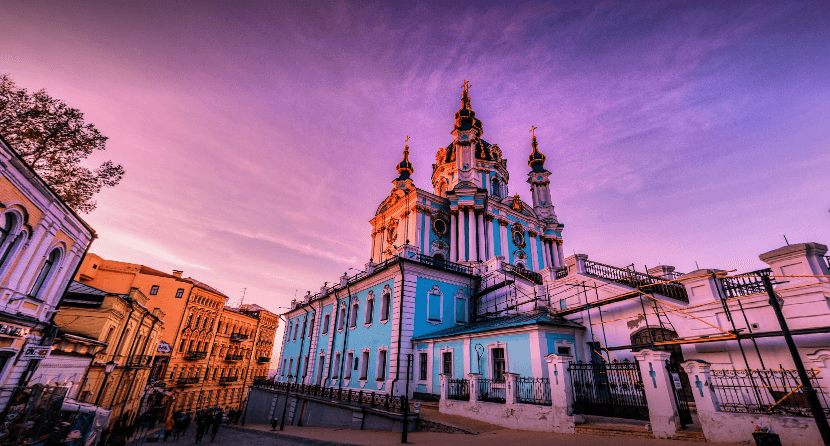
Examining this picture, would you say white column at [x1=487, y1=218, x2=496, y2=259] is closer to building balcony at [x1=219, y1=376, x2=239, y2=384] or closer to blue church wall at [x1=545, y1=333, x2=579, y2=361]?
blue church wall at [x1=545, y1=333, x2=579, y2=361]

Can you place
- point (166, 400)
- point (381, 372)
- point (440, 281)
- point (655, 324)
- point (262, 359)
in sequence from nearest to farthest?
point (655, 324) → point (381, 372) → point (440, 281) → point (166, 400) → point (262, 359)

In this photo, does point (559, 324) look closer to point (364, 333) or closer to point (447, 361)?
point (447, 361)

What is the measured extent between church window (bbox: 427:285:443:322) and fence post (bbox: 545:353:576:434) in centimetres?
1153

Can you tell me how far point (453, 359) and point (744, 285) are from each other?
39.9 ft

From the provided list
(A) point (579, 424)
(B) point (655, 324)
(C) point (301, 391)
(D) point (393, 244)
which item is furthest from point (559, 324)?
(D) point (393, 244)

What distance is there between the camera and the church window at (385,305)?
902 inches

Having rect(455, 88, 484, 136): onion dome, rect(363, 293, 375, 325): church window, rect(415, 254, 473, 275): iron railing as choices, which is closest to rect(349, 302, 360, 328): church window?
rect(363, 293, 375, 325): church window

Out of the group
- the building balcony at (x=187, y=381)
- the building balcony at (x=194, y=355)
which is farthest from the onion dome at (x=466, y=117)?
the building balcony at (x=187, y=381)

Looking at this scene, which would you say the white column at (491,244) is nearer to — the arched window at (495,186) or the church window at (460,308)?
the arched window at (495,186)

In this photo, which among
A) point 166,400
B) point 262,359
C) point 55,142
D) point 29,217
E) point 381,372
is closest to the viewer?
point 29,217

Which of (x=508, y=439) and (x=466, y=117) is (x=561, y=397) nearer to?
(x=508, y=439)

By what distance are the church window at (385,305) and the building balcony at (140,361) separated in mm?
20645

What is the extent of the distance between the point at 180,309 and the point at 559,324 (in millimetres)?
45331

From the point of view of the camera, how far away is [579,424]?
10.1 metres
